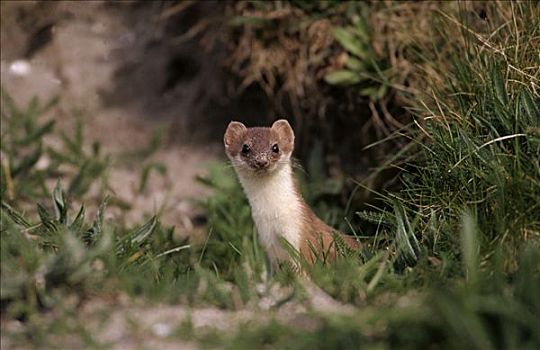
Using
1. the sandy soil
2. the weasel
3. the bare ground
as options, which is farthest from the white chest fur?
the sandy soil

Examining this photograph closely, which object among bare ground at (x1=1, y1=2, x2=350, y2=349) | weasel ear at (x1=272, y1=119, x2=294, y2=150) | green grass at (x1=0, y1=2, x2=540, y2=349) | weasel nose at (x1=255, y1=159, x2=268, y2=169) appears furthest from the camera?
bare ground at (x1=1, y1=2, x2=350, y2=349)

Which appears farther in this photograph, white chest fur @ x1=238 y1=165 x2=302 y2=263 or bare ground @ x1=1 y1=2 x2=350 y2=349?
bare ground @ x1=1 y1=2 x2=350 y2=349

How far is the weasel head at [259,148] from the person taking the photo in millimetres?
4363

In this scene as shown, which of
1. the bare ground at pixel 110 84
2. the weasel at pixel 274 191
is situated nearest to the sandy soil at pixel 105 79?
the bare ground at pixel 110 84

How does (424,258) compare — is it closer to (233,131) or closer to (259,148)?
(259,148)

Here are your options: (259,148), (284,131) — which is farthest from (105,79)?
(259,148)

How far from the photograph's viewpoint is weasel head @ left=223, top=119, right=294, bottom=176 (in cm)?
436

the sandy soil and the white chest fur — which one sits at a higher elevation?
the sandy soil

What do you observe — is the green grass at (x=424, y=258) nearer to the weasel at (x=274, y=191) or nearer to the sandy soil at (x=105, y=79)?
the weasel at (x=274, y=191)

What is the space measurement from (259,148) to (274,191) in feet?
0.72

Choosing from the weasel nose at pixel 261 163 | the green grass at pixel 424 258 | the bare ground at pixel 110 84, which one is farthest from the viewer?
the bare ground at pixel 110 84

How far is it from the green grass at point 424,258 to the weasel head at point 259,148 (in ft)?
1.20

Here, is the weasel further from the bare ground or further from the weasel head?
the bare ground

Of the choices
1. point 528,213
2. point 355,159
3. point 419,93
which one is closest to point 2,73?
point 355,159
